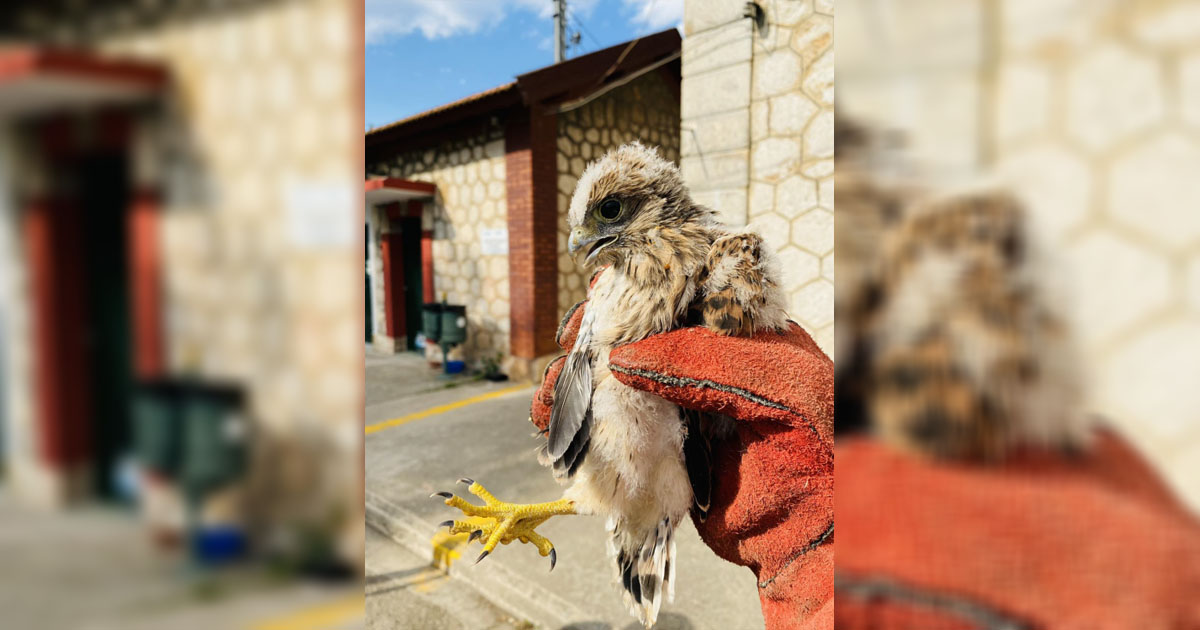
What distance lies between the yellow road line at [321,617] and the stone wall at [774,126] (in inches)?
85.2

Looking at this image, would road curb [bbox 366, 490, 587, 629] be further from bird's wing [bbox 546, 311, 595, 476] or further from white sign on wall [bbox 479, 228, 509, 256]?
white sign on wall [bbox 479, 228, 509, 256]

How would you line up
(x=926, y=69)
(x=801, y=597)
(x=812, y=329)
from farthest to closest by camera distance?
(x=812, y=329) < (x=801, y=597) < (x=926, y=69)

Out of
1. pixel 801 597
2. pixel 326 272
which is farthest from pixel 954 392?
pixel 801 597

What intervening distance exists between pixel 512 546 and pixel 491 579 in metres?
0.21

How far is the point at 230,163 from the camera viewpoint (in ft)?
0.86

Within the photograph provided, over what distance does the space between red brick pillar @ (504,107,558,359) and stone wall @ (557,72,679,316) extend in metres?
0.12

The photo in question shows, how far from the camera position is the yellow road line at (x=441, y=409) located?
3.27 m

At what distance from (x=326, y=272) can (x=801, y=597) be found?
747 millimetres

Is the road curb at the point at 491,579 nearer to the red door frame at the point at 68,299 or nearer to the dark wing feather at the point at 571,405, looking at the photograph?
the dark wing feather at the point at 571,405

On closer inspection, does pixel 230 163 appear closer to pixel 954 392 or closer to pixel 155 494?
pixel 155 494

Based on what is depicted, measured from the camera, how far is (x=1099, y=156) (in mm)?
224

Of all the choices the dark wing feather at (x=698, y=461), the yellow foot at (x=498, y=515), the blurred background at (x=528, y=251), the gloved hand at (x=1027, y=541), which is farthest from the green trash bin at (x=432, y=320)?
the gloved hand at (x=1027, y=541)

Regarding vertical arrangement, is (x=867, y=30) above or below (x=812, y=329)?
above

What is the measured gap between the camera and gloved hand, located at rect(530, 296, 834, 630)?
0.68 m
